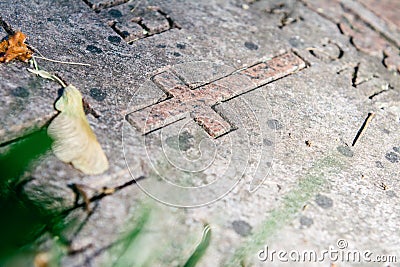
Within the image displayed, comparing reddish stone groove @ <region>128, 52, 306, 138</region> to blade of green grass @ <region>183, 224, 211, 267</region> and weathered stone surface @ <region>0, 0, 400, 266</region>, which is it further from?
blade of green grass @ <region>183, 224, 211, 267</region>

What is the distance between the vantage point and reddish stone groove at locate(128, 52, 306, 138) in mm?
2229

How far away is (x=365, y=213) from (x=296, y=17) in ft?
4.84

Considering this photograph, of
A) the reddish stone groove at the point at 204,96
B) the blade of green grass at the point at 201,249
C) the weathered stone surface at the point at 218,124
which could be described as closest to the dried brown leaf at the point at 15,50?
the weathered stone surface at the point at 218,124

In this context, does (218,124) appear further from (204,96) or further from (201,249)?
(201,249)

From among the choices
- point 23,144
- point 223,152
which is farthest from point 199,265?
point 23,144

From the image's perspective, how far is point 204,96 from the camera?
240 centimetres

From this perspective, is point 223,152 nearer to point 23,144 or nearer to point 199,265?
point 199,265

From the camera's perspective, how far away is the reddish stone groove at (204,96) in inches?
87.7

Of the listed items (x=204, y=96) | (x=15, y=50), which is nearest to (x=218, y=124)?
(x=204, y=96)

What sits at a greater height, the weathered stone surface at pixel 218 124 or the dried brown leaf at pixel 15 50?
the dried brown leaf at pixel 15 50

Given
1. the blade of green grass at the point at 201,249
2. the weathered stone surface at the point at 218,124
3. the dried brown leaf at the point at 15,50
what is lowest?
the blade of green grass at the point at 201,249

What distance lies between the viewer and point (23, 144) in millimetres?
2027

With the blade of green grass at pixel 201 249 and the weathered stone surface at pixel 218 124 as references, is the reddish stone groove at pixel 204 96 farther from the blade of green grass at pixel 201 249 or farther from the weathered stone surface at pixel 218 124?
the blade of green grass at pixel 201 249

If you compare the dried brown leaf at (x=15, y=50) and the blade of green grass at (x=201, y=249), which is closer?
the blade of green grass at (x=201, y=249)
